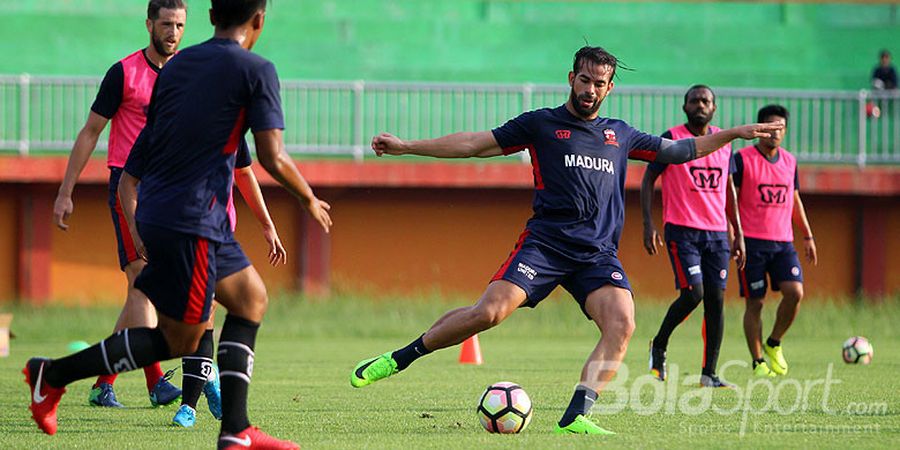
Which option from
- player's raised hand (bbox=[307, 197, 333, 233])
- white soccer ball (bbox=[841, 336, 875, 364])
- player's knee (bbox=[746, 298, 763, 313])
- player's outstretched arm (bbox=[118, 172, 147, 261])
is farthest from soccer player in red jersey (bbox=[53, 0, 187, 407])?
white soccer ball (bbox=[841, 336, 875, 364])

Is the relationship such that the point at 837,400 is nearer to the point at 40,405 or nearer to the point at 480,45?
the point at 40,405

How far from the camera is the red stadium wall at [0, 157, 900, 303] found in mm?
20281

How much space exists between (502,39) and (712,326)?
44.5 ft

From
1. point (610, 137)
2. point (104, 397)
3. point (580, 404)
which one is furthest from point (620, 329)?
point (104, 397)

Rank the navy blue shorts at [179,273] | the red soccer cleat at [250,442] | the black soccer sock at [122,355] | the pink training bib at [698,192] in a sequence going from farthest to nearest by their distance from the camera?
1. the pink training bib at [698,192]
2. the black soccer sock at [122,355]
3. the red soccer cleat at [250,442]
4. the navy blue shorts at [179,273]

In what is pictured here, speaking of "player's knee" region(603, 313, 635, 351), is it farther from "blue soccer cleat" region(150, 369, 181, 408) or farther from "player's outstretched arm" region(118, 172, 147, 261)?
"blue soccer cleat" region(150, 369, 181, 408)

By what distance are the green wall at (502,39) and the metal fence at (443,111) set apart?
2.06m

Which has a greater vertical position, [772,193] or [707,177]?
[707,177]

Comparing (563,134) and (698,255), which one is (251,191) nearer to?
(563,134)

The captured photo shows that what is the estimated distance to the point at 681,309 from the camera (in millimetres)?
11430

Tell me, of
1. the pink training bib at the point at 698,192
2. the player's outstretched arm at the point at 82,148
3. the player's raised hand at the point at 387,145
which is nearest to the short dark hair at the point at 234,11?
the player's raised hand at the point at 387,145

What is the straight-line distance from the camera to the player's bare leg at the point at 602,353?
7.58m

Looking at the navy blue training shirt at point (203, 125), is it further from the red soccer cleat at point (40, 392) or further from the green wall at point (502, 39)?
the green wall at point (502, 39)

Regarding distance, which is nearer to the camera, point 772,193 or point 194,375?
point 194,375
